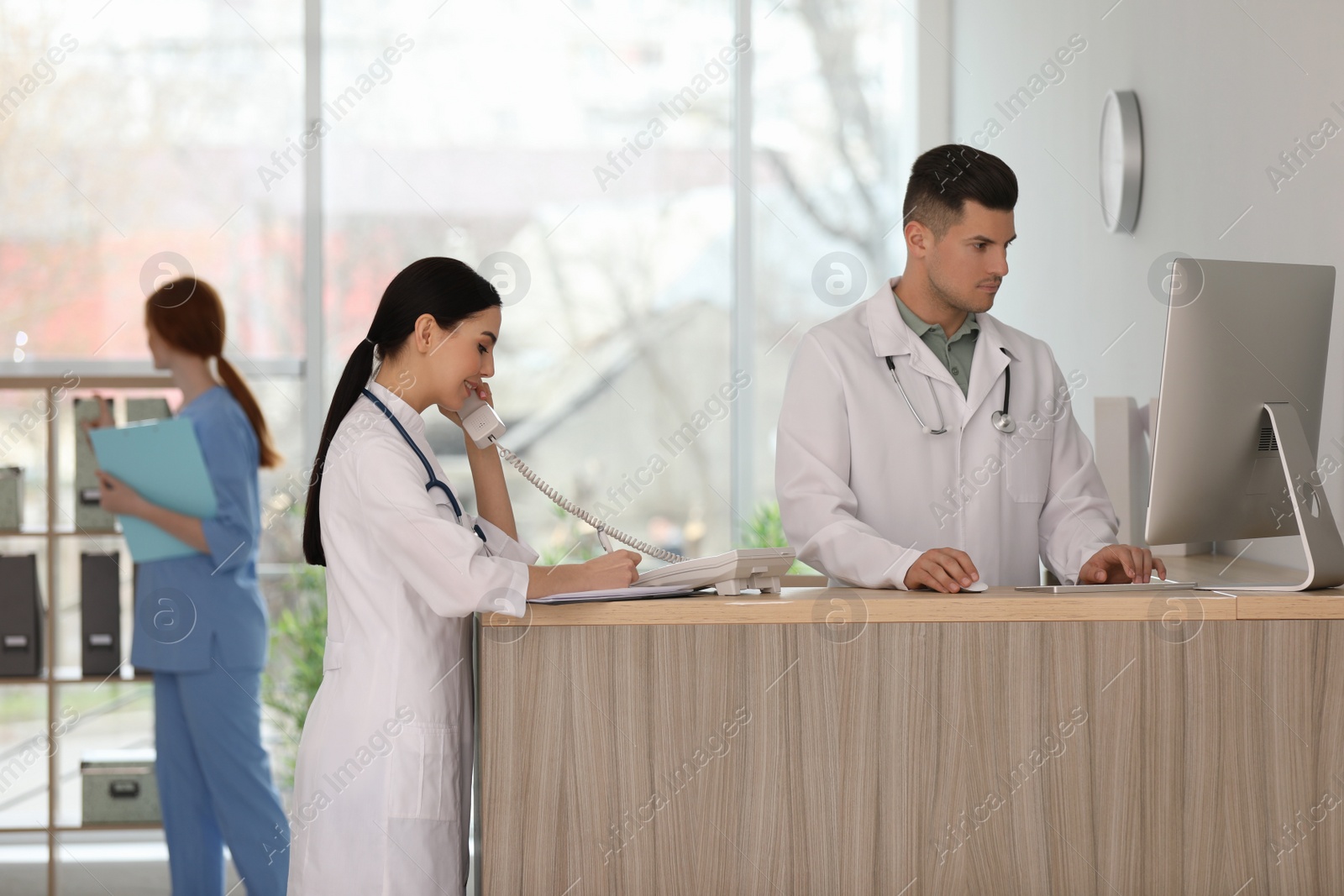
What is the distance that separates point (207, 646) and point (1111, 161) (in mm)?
2964

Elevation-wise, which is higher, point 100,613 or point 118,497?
point 118,497

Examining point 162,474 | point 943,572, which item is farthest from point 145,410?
point 943,572

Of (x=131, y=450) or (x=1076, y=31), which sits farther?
(x=1076, y=31)

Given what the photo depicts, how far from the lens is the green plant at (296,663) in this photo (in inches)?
177

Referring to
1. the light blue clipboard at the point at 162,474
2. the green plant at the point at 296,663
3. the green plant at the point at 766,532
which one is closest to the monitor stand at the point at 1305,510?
the light blue clipboard at the point at 162,474

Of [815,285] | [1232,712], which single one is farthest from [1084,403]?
[1232,712]

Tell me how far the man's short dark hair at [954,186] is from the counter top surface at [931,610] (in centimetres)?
84

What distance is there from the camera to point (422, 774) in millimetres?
1747

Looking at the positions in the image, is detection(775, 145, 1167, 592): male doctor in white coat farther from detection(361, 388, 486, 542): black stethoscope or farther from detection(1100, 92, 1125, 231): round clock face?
detection(1100, 92, 1125, 231): round clock face

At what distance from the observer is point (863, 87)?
5398mm

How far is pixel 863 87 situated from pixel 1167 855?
436cm

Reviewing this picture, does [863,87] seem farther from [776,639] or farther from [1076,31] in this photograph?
[776,639]

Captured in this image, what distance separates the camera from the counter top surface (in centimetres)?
161

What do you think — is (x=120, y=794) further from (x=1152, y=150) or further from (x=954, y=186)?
(x=1152, y=150)
